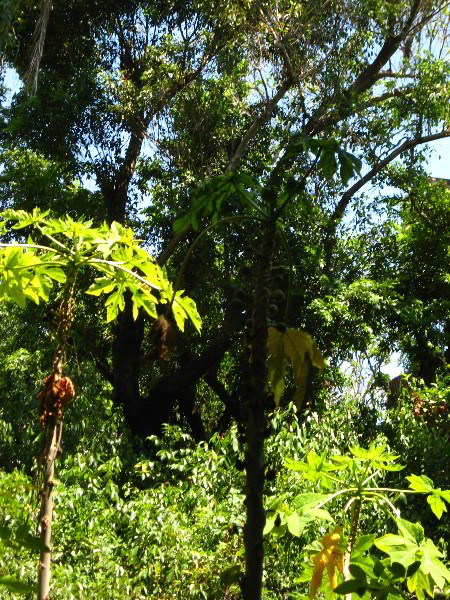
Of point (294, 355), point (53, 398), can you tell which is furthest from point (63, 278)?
point (294, 355)

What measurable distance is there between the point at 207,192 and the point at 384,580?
3.41 feet

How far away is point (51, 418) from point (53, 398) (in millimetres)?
44

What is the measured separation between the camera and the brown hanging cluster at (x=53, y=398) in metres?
1.89

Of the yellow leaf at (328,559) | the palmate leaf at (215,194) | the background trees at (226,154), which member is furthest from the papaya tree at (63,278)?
the background trees at (226,154)

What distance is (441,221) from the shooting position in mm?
12305

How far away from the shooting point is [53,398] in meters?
1.90

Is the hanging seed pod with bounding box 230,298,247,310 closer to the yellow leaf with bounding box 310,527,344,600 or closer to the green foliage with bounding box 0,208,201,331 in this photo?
the green foliage with bounding box 0,208,201,331

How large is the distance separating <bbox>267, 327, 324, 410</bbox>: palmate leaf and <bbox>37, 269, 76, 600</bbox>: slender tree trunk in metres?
0.56

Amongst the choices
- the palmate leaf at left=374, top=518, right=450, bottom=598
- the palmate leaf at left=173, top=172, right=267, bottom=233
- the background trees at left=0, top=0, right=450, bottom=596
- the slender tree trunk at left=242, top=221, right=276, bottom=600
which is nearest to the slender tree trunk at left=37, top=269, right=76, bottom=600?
the palmate leaf at left=173, top=172, right=267, bottom=233

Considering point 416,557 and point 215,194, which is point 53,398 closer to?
point 215,194

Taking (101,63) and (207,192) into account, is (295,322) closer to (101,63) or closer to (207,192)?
(101,63)

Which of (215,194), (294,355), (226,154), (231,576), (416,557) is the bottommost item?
(231,576)

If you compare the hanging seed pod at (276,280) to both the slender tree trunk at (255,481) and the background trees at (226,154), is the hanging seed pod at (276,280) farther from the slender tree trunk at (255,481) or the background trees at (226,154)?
the background trees at (226,154)

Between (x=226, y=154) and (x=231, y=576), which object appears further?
(x=226, y=154)
